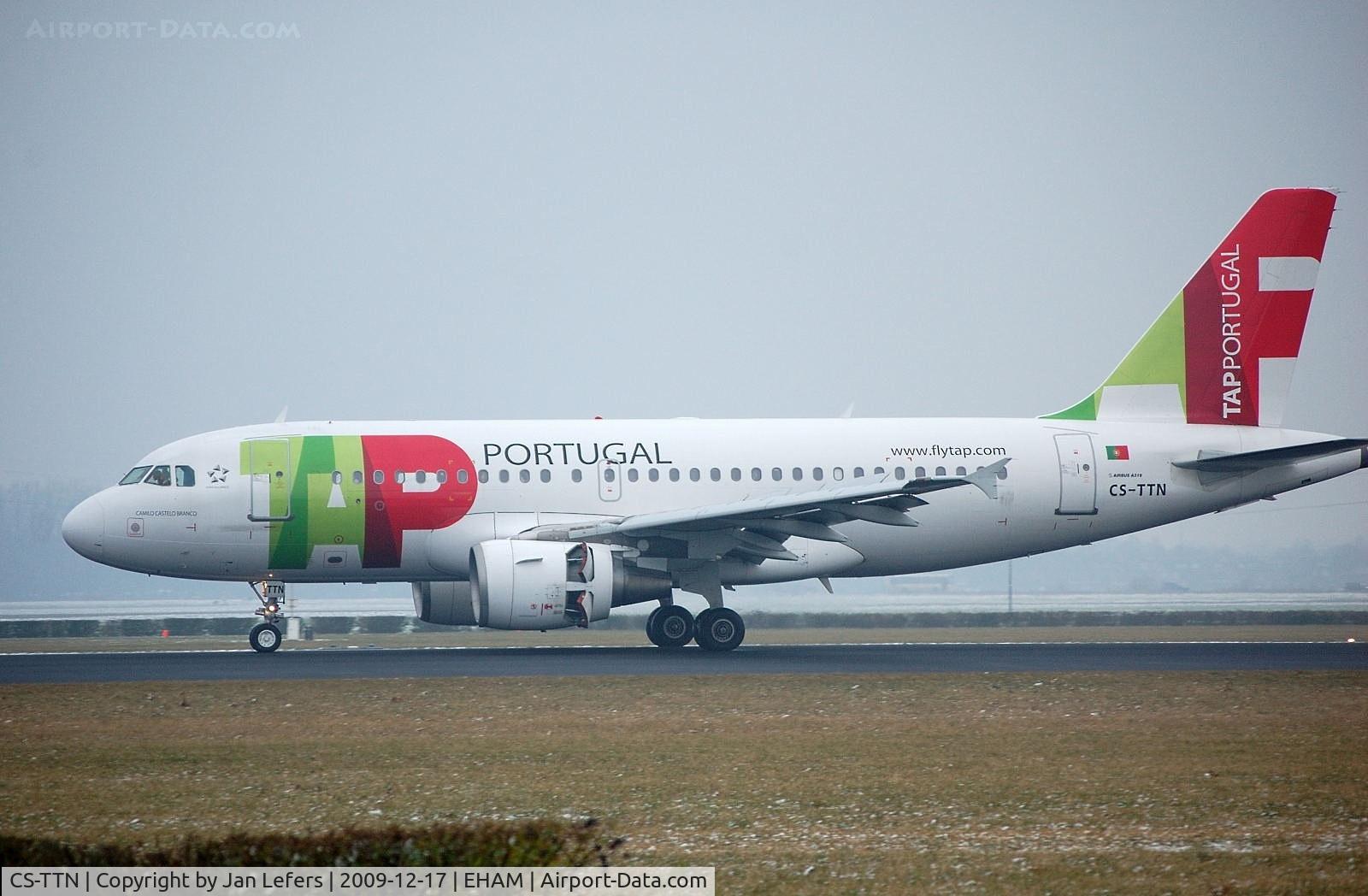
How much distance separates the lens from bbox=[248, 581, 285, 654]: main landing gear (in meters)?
27.3

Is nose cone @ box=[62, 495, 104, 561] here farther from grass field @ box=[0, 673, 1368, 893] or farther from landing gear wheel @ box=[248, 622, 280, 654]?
grass field @ box=[0, 673, 1368, 893]

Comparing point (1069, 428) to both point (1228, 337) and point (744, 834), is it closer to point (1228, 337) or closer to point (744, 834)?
point (1228, 337)

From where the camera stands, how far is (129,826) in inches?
444

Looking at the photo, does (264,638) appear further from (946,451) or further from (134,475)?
(946,451)

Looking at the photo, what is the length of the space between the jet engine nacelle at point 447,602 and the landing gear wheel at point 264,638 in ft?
8.82

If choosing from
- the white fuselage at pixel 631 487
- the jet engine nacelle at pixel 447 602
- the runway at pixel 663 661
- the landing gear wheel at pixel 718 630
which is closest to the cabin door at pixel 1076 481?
the white fuselage at pixel 631 487

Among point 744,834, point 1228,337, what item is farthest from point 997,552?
point 744,834

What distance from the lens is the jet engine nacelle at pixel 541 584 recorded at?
24.0 meters

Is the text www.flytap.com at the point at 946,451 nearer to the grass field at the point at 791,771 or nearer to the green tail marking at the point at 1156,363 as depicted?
the green tail marking at the point at 1156,363

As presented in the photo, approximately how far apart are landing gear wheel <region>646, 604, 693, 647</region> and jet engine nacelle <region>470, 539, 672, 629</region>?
8.37ft

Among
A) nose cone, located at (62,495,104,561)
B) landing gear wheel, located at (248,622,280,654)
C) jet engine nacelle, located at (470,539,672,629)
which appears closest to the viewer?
jet engine nacelle, located at (470,539,672,629)

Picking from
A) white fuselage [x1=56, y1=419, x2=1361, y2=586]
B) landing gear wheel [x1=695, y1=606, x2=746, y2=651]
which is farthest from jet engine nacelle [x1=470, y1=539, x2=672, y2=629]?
landing gear wheel [x1=695, y1=606, x2=746, y2=651]

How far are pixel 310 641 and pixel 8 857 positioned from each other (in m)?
25.5

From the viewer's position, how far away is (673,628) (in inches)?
1064
